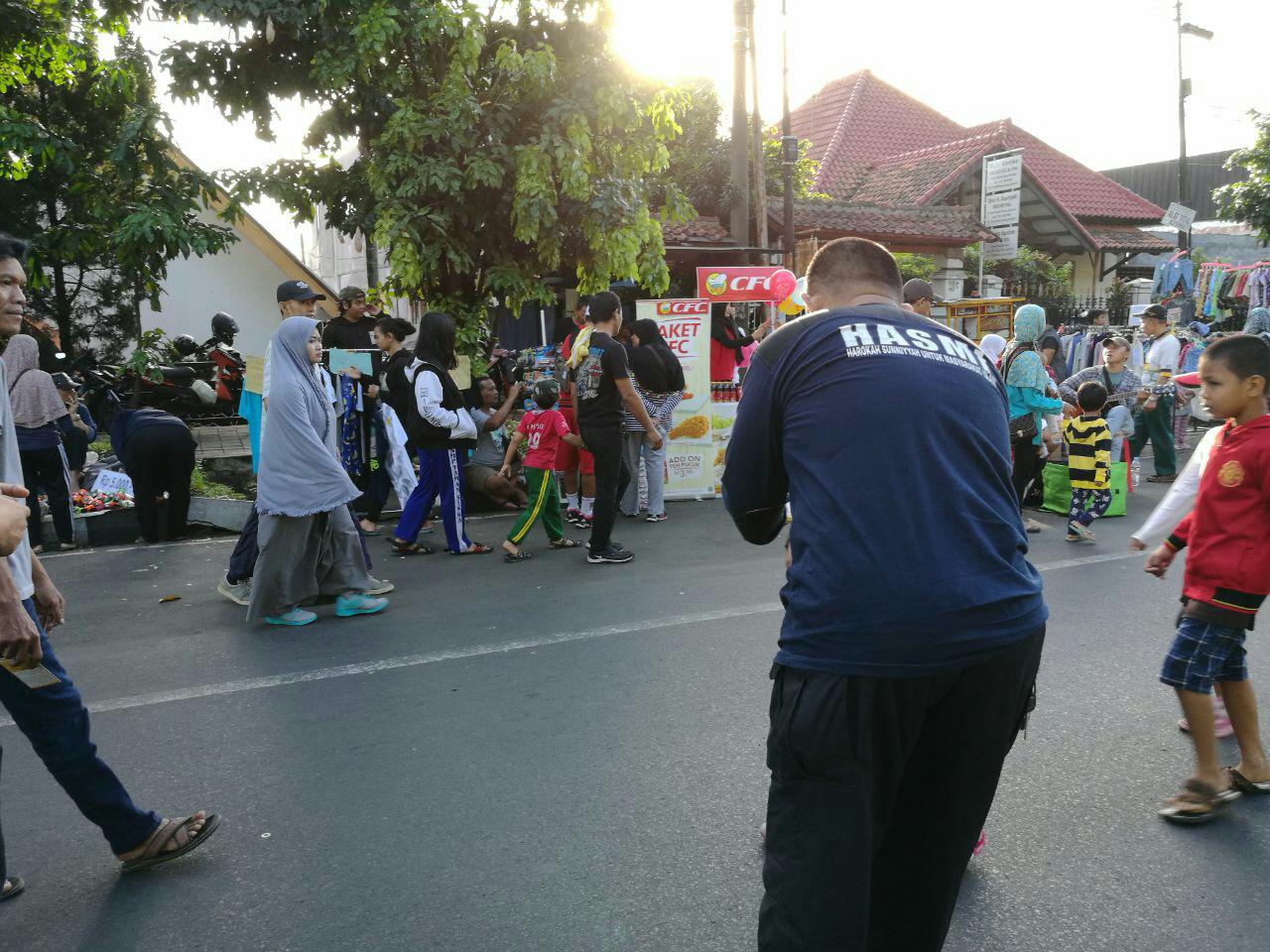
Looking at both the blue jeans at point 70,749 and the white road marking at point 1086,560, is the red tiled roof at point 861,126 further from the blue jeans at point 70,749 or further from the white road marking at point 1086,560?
the blue jeans at point 70,749

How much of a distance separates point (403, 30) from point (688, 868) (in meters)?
8.53

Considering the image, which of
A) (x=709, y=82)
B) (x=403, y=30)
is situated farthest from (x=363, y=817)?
(x=709, y=82)

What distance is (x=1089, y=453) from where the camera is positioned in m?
7.95

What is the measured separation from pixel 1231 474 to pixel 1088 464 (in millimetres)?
4725

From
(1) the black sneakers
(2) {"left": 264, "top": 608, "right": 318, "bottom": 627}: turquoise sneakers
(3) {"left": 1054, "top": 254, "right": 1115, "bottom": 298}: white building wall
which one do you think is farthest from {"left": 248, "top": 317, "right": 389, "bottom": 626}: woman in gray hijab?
(3) {"left": 1054, "top": 254, "right": 1115, "bottom": 298}: white building wall

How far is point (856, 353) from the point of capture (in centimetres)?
201

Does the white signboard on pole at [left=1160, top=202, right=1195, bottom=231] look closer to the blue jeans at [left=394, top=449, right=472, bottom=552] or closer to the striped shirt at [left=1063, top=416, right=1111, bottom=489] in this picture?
the striped shirt at [left=1063, top=416, right=1111, bottom=489]

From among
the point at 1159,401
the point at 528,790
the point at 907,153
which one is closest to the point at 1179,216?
the point at 907,153

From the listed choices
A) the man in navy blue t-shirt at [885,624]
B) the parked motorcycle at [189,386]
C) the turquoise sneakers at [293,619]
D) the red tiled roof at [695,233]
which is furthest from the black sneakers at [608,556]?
the red tiled roof at [695,233]

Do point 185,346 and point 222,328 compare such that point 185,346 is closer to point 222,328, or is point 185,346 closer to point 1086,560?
point 222,328

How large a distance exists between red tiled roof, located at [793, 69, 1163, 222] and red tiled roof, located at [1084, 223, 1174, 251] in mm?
330

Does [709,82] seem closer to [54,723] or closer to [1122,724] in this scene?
[1122,724]

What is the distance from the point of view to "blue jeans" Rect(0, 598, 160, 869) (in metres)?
2.81

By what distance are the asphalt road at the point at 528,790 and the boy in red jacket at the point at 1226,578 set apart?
17 cm
